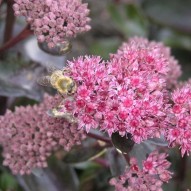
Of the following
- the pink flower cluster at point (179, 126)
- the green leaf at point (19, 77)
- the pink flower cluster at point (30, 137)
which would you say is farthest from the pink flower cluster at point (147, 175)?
the green leaf at point (19, 77)

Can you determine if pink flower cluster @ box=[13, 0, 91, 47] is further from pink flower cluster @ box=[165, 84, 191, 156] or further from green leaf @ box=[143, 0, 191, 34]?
green leaf @ box=[143, 0, 191, 34]

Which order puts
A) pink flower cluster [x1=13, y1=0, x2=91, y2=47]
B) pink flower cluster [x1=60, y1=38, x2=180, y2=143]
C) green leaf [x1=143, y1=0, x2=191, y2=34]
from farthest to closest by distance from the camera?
green leaf [x1=143, y1=0, x2=191, y2=34], pink flower cluster [x1=13, y1=0, x2=91, y2=47], pink flower cluster [x1=60, y1=38, x2=180, y2=143]

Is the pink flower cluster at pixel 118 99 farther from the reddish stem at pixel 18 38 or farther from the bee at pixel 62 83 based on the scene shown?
the reddish stem at pixel 18 38

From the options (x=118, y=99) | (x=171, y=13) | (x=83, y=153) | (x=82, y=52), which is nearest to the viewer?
(x=118, y=99)

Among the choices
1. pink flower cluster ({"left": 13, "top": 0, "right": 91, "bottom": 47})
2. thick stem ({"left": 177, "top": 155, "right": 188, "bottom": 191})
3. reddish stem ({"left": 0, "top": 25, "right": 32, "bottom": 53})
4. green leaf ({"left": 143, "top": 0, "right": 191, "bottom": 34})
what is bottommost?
thick stem ({"left": 177, "top": 155, "right": 188, "bottom": 191})

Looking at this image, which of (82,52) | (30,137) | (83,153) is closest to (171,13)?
(82,52)

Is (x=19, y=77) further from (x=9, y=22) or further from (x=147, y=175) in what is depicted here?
(x=147, y=175)

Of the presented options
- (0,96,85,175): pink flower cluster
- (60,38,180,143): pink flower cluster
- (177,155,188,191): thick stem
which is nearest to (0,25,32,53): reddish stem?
(0,96,85,175): pink flower cluster

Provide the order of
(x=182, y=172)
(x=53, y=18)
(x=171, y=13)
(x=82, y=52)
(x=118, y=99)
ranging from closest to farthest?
(x=118, y=99) → (x=53, y=18) → (x=182, y=172) → (x=171, y=13) → (x=82, y=52)

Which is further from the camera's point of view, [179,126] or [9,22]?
[9,22]
